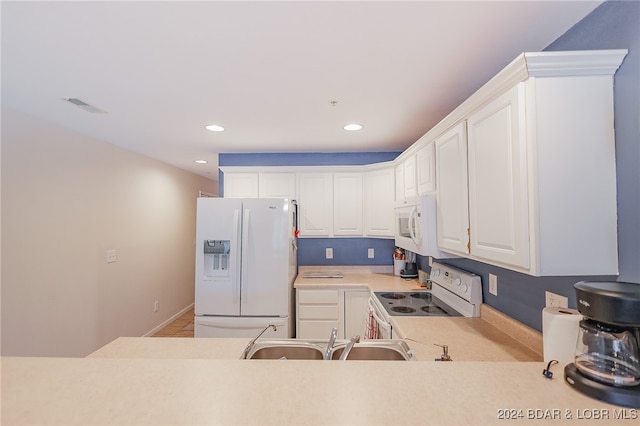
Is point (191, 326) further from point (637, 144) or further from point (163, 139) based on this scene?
point (637, 144)

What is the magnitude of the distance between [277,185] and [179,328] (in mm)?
2611

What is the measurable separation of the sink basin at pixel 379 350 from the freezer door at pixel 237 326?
135 cm

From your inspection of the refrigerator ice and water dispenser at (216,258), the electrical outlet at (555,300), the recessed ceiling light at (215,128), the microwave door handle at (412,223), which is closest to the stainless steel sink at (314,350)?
the electrical outlet at (555,300)

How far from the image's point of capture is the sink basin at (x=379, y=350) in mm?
1359

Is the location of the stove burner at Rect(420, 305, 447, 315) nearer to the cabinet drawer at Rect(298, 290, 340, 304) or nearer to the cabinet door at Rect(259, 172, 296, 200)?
the cabinet drawer at Rect(298, 290, 340, 304)

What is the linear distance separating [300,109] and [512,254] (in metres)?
1.63

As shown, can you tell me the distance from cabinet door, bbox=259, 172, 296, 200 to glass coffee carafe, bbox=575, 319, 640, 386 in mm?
2720

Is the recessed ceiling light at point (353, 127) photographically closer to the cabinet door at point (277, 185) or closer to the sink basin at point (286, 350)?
the cabinet door at point (277, 185)

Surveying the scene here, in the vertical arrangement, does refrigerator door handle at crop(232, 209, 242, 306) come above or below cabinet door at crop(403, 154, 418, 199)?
below

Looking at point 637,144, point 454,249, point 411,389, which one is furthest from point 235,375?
point 637,144

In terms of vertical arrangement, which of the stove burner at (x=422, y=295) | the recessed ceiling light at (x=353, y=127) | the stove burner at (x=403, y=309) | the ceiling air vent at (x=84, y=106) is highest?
the recessed ceiling light at (x=353, y=127)

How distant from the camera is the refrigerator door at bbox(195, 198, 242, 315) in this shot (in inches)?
104

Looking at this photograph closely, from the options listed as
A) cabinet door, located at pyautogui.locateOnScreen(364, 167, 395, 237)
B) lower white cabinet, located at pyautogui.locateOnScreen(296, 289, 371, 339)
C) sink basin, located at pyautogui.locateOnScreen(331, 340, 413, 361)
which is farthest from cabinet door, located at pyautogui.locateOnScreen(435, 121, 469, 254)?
lower white cabinet, located at pyautogui.locateOnScreen(296, 289, 371, 339)

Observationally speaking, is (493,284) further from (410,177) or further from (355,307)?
(355,307)
